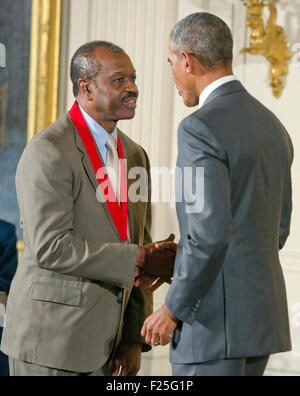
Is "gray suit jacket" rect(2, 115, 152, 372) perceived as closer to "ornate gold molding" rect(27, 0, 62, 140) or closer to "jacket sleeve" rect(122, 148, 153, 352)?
"jacket sleeve" rect(122, 148, 153, 352)

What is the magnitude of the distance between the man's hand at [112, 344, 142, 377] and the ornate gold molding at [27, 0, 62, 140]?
1.89 m

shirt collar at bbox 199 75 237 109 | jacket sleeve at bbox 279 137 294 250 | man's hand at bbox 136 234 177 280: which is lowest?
man's hand at bbox 136 234 177 280

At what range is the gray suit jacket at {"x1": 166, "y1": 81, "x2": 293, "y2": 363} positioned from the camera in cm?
181

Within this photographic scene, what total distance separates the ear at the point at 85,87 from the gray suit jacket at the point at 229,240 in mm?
624

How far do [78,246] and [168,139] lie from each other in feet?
6.32

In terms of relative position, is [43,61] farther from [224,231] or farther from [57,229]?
[224,231]

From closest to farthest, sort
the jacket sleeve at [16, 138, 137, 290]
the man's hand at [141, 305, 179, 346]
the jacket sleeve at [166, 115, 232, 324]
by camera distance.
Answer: the jacket sleeve at [166, 115, 232, 324], the man's hand at [141, 305, 179, 346], the jacket sleeve at [16, 138, 137, 290]

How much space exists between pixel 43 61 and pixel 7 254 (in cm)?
121

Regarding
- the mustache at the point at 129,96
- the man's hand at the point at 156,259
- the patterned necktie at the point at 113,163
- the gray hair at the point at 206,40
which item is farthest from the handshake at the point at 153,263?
the gray hair at the point at 206,40

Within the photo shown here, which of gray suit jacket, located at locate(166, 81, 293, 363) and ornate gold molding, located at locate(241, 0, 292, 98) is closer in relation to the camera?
gray suit jacket, located at locate(166, 81, 293, 363)

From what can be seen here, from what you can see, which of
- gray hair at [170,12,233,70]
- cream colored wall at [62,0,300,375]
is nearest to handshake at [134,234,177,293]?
gray hair at [170,12,233,70]

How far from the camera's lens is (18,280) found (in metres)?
2.29

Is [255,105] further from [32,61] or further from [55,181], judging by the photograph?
[32,61]
